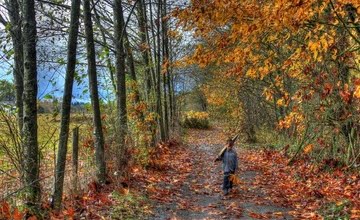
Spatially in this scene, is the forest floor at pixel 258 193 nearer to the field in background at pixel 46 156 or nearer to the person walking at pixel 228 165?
the person walking at pixel 228 165

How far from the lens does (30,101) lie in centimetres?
693

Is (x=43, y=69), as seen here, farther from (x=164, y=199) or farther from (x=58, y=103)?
(x=164, y=199)

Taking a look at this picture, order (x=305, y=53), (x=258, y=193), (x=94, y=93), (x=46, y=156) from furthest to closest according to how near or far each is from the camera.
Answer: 1. (x=258, y=193)
2. (x=305, y=53)
3. (x=94, y=93)
4. (x=46, y=156)

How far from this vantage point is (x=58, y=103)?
845 cm

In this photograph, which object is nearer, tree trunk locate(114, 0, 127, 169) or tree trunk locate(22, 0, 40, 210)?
tree trunk locate(22, 0, 40, 210)

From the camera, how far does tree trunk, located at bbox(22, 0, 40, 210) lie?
6871 millimetres

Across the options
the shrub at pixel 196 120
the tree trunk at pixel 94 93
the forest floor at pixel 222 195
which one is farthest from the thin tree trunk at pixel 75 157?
the shrub at pixel 196 120

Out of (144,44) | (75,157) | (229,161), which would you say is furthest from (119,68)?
(144,44)

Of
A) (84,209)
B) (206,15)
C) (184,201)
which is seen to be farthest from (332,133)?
(84,209)

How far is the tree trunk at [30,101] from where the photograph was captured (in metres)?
6.87

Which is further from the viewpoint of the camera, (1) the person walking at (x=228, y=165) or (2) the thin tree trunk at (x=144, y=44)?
(2) the thin tree trunk at (x=144, y=44)

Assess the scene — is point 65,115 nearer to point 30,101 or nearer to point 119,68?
point 30,101

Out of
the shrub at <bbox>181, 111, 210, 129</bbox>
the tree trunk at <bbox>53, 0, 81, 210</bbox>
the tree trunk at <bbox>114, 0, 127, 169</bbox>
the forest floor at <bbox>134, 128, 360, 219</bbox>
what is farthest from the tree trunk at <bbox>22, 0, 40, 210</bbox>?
the shrub at <bbox>181, 111, 210, 129</bbox>

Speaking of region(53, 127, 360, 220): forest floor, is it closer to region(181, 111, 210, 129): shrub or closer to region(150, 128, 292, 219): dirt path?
region(150, 128, 292, 219): dirt path
